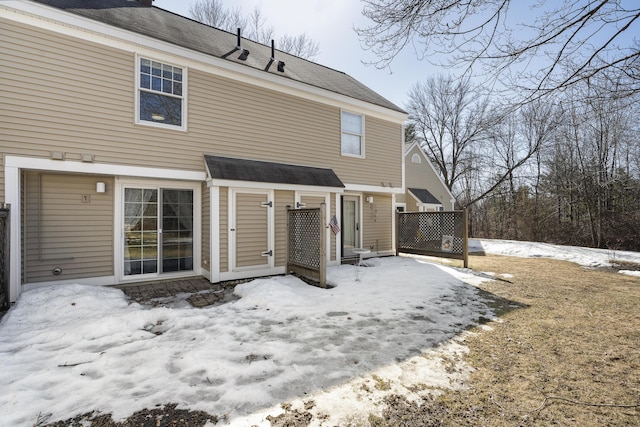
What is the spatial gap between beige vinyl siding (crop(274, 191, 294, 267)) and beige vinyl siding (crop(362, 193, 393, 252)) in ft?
10.9

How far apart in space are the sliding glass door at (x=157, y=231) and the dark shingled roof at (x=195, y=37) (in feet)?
10.6

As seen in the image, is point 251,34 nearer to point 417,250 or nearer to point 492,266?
point 417,250

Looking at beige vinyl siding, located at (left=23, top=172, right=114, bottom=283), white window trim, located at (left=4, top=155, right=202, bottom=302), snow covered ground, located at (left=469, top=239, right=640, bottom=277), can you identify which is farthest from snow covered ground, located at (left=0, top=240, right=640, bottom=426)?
snow covered ground, located at (left=469, top=239, right=640, bottom=277)

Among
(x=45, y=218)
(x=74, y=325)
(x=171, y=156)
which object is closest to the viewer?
(x=74, y=325)

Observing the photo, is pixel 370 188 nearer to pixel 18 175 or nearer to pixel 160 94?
pixel 160 94

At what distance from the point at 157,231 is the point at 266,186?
2.57m

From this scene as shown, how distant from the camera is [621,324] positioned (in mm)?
4219

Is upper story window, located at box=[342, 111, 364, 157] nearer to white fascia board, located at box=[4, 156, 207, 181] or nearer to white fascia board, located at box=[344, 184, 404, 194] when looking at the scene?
white fascia board, located at box=[344, 184, 404, 194]

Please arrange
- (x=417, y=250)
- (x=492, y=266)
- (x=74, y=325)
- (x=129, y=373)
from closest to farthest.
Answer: (x=129, y=373)
(x=74, y=325)
(x=492, y=266)
(x=417, y=250)

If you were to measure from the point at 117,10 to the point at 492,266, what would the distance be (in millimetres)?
11554

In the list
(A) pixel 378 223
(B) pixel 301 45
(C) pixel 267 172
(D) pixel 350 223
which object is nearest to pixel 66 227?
(C) pixel 267 172

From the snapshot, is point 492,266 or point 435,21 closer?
point 435,21

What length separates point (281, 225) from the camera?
7.49m

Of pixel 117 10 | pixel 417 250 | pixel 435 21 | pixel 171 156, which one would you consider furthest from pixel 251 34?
pixel 435 21
